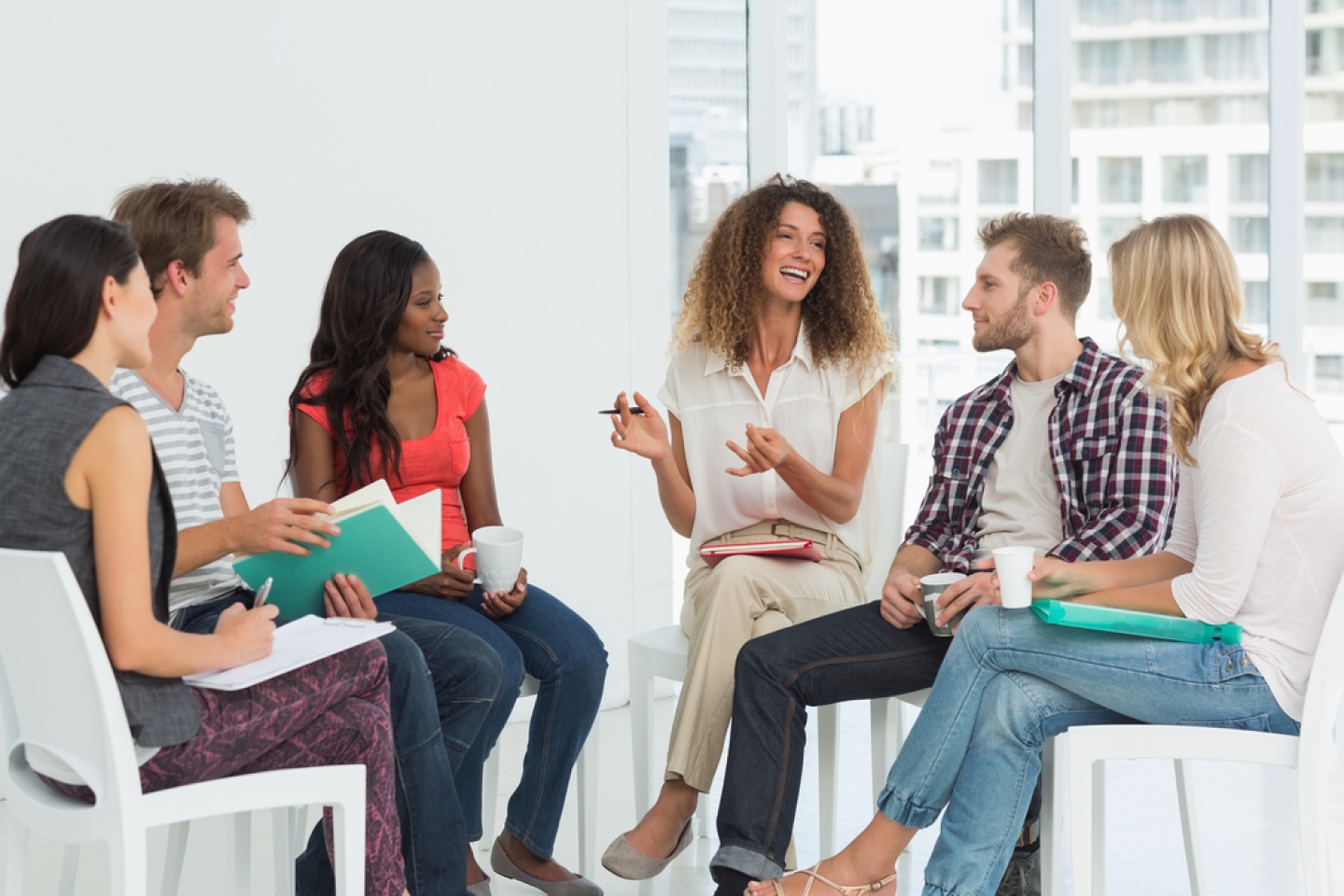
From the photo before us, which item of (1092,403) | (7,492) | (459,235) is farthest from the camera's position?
(459,235)

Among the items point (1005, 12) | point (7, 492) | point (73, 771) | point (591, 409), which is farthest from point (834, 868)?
point (1005, 12)

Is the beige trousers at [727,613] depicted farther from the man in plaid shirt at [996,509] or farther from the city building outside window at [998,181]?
the city building outside window at [998,181]

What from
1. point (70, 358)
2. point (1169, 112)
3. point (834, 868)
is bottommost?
point (834, 868)

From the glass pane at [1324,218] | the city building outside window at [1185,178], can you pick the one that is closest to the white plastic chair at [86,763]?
the city building outside window at [1185,178]

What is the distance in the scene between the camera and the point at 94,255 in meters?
1.49

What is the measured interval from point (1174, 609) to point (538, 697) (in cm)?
104

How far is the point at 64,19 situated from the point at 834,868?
91.5 inches

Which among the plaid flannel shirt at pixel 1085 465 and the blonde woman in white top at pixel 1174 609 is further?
the plaid flannel shirt at pixel 1085 465

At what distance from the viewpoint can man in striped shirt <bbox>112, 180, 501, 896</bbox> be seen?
187cm

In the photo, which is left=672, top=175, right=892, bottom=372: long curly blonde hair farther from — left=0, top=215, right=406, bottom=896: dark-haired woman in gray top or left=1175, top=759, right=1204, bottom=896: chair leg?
left=0, top=215, right=406, bottom=896: dark-haired woman in gray top

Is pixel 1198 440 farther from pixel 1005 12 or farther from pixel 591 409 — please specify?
pixel 1005 12

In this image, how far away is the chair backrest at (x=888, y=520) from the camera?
2.59 m

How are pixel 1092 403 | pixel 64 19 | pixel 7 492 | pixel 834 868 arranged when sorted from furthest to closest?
pixel 64 19, pixel 1092 403, pixel 834 868, pixel 7 492

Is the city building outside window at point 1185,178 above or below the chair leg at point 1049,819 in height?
above
